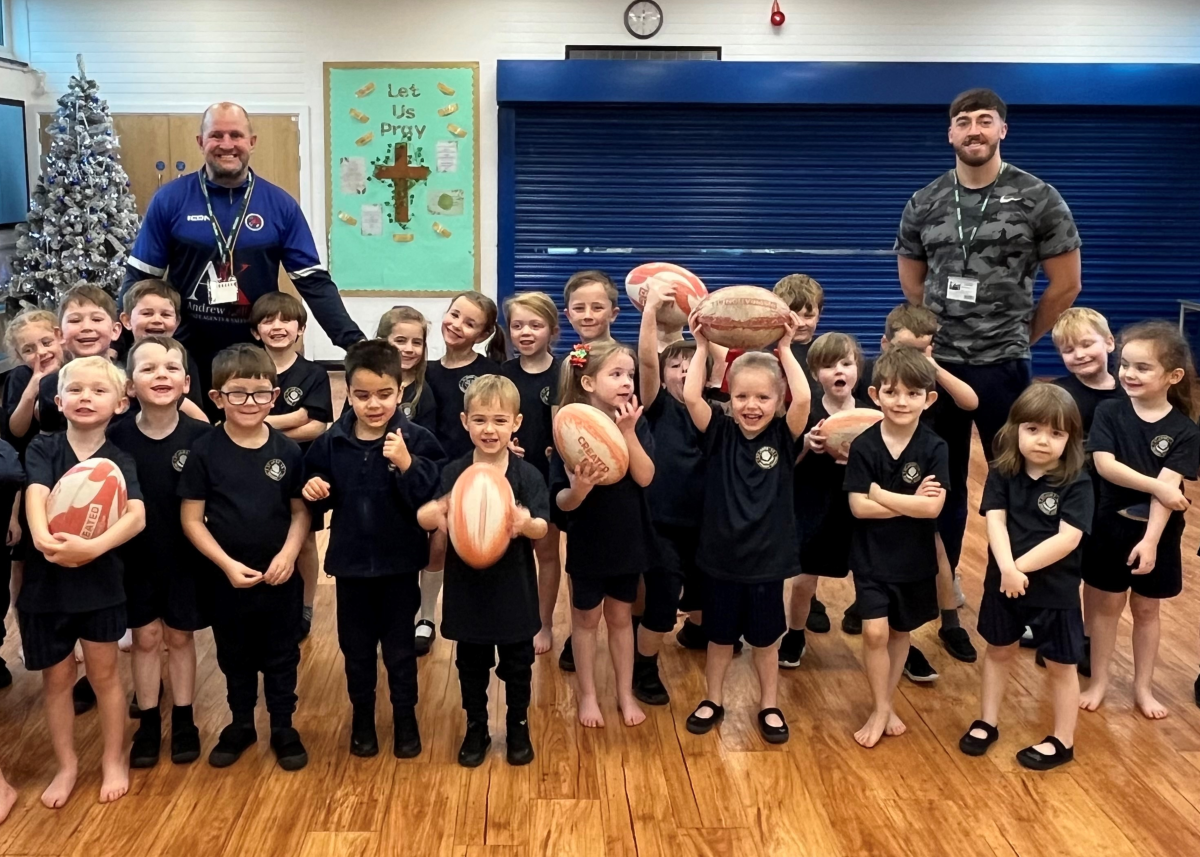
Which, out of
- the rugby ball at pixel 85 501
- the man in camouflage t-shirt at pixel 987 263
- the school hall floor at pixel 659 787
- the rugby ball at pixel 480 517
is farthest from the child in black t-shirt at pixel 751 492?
the rugby ball at pixel 85 501

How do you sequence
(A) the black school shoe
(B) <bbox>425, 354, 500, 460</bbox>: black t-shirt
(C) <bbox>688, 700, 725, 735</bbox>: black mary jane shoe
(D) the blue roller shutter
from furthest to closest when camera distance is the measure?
1. (D) the blue roller shutter
2. (B) <bbox>425, 354, 500, 460</bbox>: black t-shirt
3. (C) <bbox>688, 700, 725, 735</bbox>: black mary jane shoe
4. (A) the black school shoe

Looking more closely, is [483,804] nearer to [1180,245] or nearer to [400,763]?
[400,763]

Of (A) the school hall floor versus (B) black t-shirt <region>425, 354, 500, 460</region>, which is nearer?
(A) the school hall floor

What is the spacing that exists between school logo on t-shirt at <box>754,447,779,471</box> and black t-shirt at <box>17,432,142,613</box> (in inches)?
69.6

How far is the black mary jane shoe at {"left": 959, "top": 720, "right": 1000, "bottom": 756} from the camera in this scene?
3145 millimetres

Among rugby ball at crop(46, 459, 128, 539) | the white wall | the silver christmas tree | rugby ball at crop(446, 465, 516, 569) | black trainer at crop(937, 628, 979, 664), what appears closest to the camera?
rugby ball at crop(46, 459, 128, 539)

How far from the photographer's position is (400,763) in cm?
307

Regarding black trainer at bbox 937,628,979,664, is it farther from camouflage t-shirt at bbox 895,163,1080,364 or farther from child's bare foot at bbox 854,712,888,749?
camouflage t-shirt at bbox 895,163,1080,364

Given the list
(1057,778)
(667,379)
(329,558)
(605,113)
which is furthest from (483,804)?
(605,113)

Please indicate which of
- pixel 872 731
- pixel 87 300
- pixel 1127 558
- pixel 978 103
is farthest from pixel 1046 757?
pixel 87 300

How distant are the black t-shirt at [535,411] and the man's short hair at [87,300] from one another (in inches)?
52.1

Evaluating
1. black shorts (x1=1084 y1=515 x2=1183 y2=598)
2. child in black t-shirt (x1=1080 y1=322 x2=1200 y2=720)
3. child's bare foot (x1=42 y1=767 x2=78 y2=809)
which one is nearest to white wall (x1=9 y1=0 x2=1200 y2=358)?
child in black t-shirt (x1=1080 y1=322 x2=1200 y2=720)

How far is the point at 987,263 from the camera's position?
3.75 m

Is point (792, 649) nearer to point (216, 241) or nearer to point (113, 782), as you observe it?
point (113, 782)
